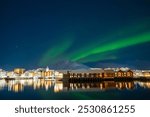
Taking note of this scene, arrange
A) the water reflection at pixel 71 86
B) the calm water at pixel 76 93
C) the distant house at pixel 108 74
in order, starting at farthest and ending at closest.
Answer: the distant house at pixel 108 74 < the water reflection at pixel 71 86 < the calm water at pixel 76 93

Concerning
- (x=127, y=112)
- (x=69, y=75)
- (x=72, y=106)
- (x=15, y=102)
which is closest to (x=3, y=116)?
(x=15, y=102)

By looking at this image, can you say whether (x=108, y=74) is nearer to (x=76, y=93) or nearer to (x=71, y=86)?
(x=71, y=86)

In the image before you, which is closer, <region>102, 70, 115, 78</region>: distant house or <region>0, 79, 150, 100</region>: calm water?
<region>0, 79, 150, 100</region>: calm water

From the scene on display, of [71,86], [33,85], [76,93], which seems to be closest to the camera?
[76,93]

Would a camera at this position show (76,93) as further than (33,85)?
No

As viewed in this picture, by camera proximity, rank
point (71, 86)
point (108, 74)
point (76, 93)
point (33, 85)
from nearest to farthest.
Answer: point (76, 93)
point (71, 86)
point (108, 74)
point (33, 85)

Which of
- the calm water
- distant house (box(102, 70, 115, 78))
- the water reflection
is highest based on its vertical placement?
distant house (box(102, 70, 115, 78))

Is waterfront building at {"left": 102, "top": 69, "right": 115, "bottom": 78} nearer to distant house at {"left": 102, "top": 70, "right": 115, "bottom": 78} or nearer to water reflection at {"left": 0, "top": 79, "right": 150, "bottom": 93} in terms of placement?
distant house at {"left": 102, "top": 70, "right": 115, "bottom": 78}

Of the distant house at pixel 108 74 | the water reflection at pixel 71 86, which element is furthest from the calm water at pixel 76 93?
the distant house at pixel 108 74

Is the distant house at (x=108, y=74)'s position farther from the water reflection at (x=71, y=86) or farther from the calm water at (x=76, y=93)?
the calm water at (x=76, y=93)

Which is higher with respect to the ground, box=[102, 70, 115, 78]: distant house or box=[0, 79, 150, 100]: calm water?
box=[102, 70, 115, 78]: distant house

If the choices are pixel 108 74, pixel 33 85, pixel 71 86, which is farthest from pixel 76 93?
pixel 33 85

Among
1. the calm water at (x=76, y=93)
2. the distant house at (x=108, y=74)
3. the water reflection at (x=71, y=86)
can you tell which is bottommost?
the calm water at (x=76, y=93)

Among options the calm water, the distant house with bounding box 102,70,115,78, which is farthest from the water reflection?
the distant house with bounding box 102,70,115,78
